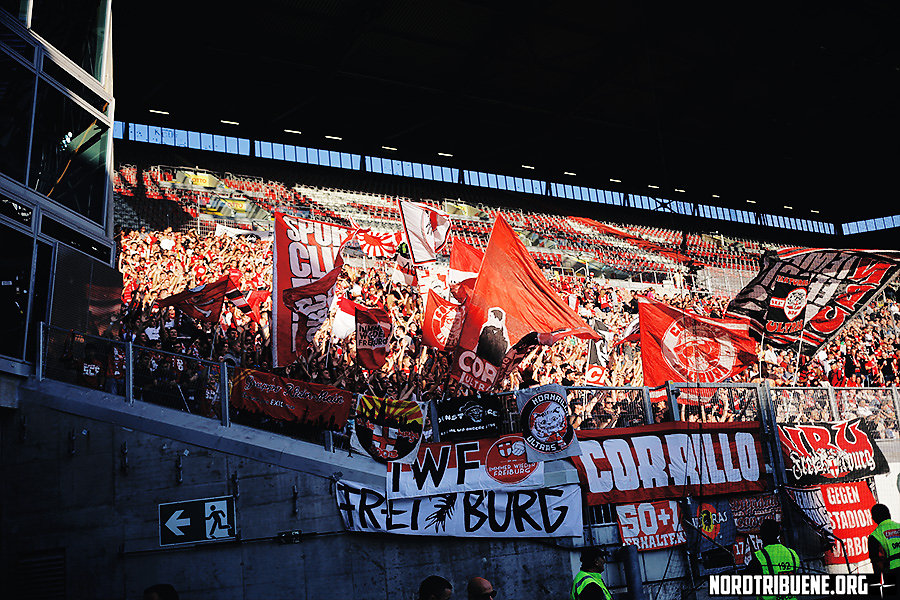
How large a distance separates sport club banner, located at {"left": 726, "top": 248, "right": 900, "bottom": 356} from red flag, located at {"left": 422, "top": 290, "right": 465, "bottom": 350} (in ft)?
19.1

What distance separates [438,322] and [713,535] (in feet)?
20.2

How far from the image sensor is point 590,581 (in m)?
8.04

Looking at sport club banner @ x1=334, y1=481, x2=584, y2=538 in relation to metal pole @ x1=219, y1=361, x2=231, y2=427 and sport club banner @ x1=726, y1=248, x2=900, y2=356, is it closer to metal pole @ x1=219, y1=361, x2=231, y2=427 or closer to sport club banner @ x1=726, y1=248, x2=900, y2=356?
metal pole @ x1=219, y1=361, x2=231, y2=427

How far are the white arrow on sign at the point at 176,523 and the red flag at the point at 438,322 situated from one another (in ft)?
17.4

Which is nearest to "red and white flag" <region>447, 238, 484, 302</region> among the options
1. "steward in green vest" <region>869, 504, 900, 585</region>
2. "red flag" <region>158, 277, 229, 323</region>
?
"red flag" <region>158, 277, 229, 323</region>

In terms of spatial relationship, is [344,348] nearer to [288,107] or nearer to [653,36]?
[288,107]

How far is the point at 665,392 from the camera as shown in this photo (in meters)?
14.2

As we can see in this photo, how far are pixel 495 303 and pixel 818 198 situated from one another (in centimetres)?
2953

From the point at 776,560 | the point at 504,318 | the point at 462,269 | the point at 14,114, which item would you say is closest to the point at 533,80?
the point at 462,269

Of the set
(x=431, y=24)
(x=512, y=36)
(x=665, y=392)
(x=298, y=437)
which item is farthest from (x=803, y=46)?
(x=298, y=437)

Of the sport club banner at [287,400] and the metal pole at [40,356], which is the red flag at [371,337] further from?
the metal pole at [40,356]

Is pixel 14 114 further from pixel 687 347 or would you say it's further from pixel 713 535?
pixel 713 535

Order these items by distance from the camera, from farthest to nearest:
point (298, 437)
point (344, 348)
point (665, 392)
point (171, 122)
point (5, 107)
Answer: point (171, 122) → point (344, 348) → point (665, 392) → point (5, 107) → point (298, 437)

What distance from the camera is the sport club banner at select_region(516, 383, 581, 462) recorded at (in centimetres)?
1267
